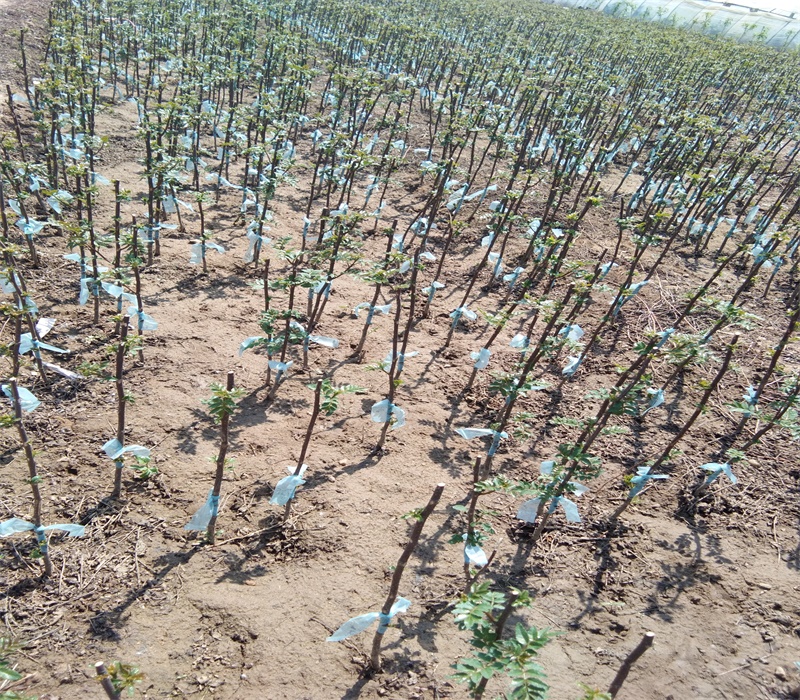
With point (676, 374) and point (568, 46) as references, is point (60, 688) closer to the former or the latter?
point (676, 374)

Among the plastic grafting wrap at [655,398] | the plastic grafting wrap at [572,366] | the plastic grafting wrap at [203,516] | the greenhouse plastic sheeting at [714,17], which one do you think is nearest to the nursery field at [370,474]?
the plastic grafting wrap at [203,516]

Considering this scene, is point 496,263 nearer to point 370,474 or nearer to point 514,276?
point 514,276

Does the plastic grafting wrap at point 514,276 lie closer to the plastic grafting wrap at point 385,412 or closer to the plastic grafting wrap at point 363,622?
the plastic grafting wrap at point 385,412

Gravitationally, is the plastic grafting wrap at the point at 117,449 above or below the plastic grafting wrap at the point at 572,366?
below

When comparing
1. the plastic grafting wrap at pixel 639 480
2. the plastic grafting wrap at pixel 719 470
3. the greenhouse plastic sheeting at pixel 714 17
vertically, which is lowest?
the plastic grafting wrap at pixel 639 480

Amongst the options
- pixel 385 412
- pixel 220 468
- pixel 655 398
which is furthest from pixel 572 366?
pixel 220 468

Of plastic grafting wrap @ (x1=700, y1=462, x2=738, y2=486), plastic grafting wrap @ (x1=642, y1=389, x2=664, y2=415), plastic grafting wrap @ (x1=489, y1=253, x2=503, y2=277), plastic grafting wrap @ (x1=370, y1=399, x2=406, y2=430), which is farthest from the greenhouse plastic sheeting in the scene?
plastic grafting wrap @ (x1=370, y1=399, x2=406, y2=430)

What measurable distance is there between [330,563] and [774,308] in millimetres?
6483

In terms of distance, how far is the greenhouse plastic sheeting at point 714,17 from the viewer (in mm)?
30438

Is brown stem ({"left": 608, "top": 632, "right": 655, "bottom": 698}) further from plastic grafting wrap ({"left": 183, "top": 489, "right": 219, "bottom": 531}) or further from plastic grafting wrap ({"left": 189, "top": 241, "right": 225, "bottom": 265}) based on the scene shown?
plastic grafting wrap ({"left": 189, "top": 241, "right": 225, "bottom": 265})

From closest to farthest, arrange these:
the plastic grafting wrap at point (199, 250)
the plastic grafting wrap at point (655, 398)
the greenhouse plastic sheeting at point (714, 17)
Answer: the plastic grafting wrap at point (655, 398), the plastic grafting wrap at point (199, 250), the greenhouse plastic sheeting at point (714, 17)

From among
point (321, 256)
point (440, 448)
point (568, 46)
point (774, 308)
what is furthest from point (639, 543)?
point (568, 46)

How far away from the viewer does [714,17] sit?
32812 millimetres

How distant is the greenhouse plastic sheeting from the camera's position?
1198 inches
